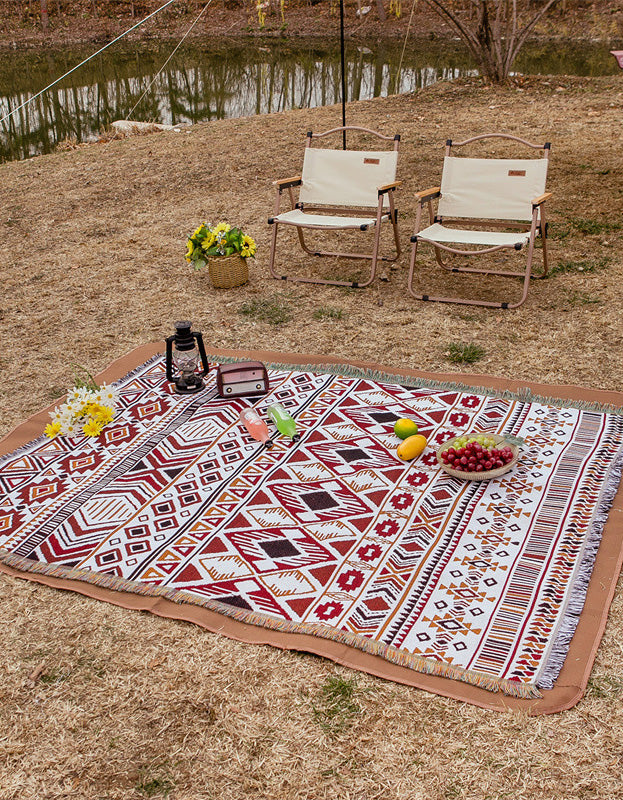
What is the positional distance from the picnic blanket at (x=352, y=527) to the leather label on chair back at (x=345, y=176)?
1713mm

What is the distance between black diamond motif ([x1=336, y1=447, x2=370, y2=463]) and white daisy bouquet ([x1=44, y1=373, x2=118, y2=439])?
3.31 feet

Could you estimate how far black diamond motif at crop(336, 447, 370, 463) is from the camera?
2.99 meters

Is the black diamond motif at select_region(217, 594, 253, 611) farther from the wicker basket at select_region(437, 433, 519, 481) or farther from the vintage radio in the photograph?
the vintage radio

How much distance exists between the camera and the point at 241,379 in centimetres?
344

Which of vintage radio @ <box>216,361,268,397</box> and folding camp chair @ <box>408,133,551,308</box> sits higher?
folding camp chair @ <box>408,133,551,308</box>

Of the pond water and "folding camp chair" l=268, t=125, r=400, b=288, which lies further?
the pond water

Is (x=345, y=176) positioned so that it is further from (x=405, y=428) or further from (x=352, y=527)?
(x=352, y=527)

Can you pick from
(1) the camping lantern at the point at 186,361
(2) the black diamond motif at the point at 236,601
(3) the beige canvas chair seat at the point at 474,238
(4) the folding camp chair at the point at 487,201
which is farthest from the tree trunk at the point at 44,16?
(2) the black diamond motif at the point at 236,601

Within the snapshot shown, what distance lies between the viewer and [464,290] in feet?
15.1

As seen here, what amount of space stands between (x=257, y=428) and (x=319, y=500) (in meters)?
0.52

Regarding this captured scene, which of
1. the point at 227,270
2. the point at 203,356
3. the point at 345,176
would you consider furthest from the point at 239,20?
the point at 203,356

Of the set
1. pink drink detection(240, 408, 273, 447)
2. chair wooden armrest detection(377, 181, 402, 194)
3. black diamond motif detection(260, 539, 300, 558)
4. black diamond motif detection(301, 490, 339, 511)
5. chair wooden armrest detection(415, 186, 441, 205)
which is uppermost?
chair wooden armrest detection(377, 181, 402, 194)

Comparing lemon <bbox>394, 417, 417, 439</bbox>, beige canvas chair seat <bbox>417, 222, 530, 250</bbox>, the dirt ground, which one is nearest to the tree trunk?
the dirt ground

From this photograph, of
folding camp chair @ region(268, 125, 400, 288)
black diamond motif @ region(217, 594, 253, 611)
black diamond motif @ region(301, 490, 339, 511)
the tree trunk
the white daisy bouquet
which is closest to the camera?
black diamond motif @ region(217, 594, 253, 611)
